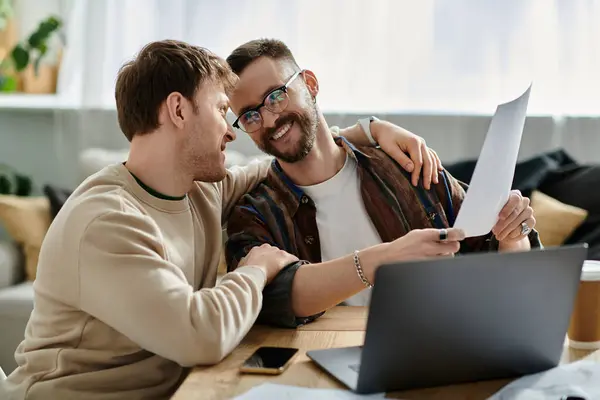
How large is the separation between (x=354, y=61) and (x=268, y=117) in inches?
Result: 72.8

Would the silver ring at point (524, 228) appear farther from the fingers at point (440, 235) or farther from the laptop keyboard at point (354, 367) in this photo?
the laptop keyboard at point (354, 367)

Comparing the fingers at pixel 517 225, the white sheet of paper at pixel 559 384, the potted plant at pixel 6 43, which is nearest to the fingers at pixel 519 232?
the fingers at pixel 517 225

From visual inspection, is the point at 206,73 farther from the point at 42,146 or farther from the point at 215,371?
the point at 42,146

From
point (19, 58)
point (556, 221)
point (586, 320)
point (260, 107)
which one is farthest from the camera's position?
point (19, 58)

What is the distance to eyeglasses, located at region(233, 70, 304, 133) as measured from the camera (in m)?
1.75

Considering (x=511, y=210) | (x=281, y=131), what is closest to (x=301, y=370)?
(x=511, y=210)

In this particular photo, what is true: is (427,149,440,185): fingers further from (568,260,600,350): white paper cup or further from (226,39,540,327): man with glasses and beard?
(568,260,600,350): white paper cup

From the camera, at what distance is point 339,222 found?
1.87 m

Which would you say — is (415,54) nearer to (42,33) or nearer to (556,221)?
(556,221)

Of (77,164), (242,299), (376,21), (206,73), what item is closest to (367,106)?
(376,21)

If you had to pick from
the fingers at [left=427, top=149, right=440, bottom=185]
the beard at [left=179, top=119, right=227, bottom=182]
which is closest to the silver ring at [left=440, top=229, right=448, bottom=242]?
the beard at [left=179, top=119, right=227, bottom=182]

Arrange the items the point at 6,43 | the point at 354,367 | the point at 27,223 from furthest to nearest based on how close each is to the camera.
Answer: the point at 6,43 < the point at 27,223 < the point at 354,367

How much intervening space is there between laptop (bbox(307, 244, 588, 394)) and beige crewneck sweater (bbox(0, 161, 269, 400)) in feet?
0.70

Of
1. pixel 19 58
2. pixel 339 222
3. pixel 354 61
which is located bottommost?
pixel 339 222
